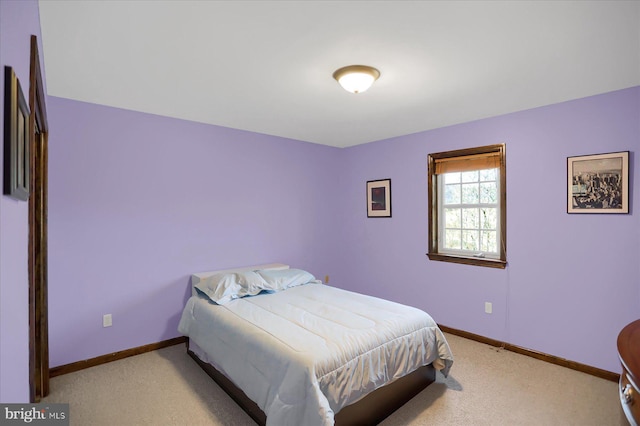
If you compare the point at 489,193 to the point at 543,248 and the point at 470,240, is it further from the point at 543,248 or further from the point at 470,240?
the point at 543,248

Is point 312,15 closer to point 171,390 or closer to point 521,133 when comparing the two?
point 521,133

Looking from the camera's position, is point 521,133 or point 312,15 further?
point 521,133

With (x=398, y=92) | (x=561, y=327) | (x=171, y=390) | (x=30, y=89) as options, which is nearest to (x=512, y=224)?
(x=561, y=327)

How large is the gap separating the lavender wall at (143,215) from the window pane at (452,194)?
2017 millimetres

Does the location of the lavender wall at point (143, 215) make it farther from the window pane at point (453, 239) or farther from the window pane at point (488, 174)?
the window pane at point (488, 174)

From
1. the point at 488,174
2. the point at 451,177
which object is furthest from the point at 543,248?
the point at 451,177

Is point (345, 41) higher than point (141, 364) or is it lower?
higher

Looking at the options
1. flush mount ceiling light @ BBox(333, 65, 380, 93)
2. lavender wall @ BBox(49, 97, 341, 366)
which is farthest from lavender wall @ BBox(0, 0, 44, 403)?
lavender wall @ BBox(49, 97, 341, 366)

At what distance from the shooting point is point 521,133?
315cm

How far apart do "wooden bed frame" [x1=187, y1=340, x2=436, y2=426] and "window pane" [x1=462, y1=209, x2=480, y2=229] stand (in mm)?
1775

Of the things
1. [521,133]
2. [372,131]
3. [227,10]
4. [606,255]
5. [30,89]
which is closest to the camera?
[30,89]

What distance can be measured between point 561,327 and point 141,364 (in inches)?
151

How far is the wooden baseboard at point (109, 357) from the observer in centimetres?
276

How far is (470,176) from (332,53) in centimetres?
244
